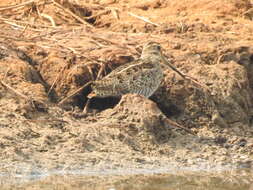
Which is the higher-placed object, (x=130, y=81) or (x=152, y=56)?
(x=152, y=56)

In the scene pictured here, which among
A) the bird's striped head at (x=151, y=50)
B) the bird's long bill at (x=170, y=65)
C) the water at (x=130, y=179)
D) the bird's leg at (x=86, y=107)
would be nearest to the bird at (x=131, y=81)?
the bird's leg at (x=86, y=107)

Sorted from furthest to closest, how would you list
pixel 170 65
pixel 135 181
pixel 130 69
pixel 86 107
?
pixel 170 65 < pixel 86 107 < pixel 130 69 < pixel 135 181

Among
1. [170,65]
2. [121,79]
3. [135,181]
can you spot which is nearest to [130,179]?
[135,181]

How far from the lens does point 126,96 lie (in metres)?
8.88

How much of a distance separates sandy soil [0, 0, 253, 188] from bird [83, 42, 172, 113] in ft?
0.63

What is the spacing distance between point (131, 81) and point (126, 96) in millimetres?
183

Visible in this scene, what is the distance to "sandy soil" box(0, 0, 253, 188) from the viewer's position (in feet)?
27.1

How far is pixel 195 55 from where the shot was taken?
10.1m

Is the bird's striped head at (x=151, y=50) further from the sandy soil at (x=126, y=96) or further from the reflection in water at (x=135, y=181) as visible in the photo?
the reflection in water at (x=135, y=181)

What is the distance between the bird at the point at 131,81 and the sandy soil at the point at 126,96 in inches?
7.5

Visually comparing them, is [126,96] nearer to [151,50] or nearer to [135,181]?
[151,50]

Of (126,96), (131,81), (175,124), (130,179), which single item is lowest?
(130,179)

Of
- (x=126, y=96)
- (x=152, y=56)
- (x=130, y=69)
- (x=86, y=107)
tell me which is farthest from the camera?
(x=152, y=56)

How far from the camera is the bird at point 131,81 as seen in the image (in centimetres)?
894
